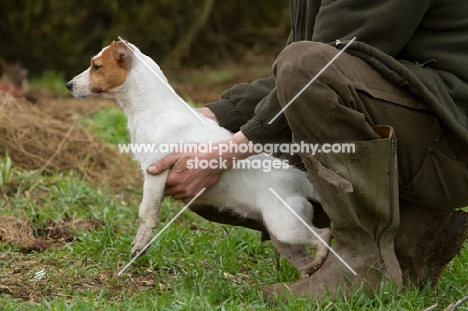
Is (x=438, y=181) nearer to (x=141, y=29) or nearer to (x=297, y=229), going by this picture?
(x=297, y=229)

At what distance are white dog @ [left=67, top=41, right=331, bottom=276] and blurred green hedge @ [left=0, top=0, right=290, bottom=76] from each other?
605 cm

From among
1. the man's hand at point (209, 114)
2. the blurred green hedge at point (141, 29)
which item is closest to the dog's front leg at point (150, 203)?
the man's hand at point (209, 114)

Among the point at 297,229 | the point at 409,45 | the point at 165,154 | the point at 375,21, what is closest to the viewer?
the point at 375,21

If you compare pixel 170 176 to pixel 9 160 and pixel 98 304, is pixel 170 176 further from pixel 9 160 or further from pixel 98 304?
pixel 9 160

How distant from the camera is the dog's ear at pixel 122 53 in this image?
3404 millimetres

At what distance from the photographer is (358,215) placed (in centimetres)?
298

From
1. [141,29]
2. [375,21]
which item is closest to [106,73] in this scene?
[375,21]

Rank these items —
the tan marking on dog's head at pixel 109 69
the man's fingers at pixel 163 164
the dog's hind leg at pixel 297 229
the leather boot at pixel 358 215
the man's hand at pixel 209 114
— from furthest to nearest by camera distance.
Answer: the man's hand at pixel 209 114 < the tan marking on dog's head at pixel 109 69 < the man's fingers at pixel 163 164 < the dog's hind leg at pixel 297 229 < the leather boot at pixel 358 215

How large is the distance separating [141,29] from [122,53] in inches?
256

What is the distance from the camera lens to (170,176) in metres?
3.34

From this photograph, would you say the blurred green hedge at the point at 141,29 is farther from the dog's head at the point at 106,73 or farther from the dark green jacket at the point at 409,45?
the dark green jacket at the point at 409,45

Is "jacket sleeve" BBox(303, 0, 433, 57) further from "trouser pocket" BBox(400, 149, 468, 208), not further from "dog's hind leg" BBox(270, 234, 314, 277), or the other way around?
"dog's hind leg" BBox(270, 234, 314, 277)

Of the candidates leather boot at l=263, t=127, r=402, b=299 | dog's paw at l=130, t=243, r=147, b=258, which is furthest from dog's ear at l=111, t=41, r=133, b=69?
leather boot at l=263, t=127, r=402, b=299

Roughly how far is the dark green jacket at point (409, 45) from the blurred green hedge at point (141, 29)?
21.6 ft
